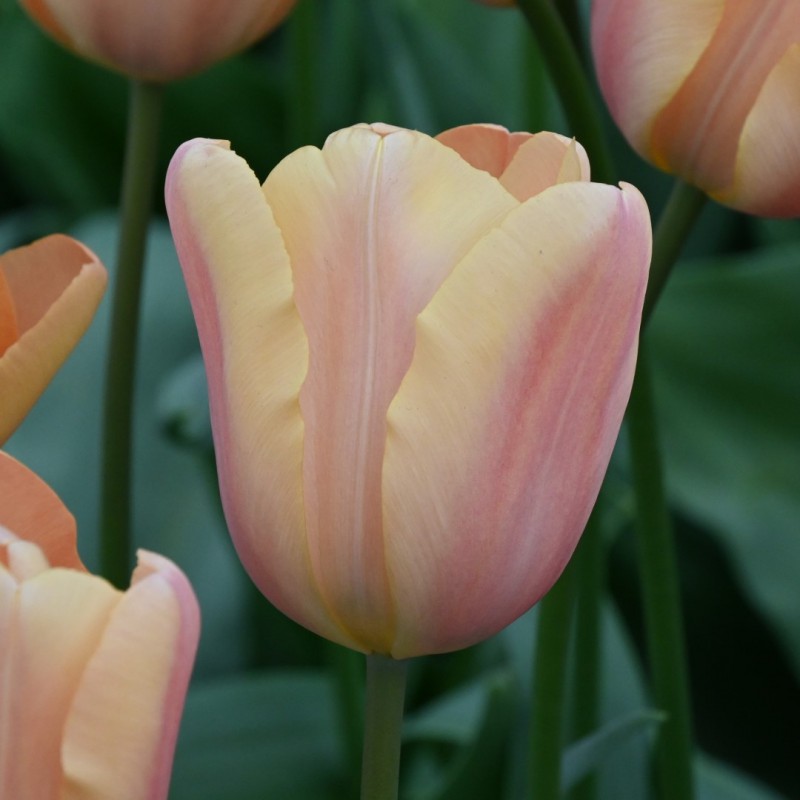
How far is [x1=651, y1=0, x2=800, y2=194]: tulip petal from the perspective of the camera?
392 millimetres

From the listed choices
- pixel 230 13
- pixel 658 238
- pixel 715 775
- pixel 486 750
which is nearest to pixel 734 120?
pixel 658 238

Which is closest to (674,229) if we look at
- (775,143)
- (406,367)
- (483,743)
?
(775,143)

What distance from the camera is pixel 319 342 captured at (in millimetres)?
301

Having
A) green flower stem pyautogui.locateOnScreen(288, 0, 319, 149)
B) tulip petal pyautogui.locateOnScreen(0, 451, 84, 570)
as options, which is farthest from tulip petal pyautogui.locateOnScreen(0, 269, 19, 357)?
green flower stem pyautogui.locateOnScreen(288, 0, 319, 149)

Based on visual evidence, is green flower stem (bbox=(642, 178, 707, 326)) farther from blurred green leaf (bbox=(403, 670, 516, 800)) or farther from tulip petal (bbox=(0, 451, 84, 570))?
blurred green leaf (bbox=(403, 670, 516, 800))

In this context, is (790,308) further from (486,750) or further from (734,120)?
(734,120)

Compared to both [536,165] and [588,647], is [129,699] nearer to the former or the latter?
[536,165]

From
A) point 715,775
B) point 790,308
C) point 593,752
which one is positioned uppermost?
point 593,752

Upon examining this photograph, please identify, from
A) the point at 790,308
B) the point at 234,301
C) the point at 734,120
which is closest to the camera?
the point at 234,301

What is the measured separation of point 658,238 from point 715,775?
439 millimetres

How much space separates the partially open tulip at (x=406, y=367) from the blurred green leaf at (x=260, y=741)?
0.51 metres

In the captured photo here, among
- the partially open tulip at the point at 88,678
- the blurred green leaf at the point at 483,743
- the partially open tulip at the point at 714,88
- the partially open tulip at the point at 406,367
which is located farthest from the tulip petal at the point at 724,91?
the blurred green leaf at the point at 483,743

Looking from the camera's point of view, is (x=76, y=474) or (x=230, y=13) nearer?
(x=230, y=13)

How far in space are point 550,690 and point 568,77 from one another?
18 cm
